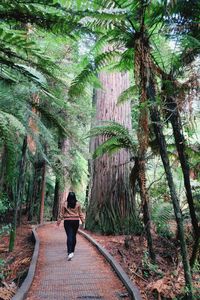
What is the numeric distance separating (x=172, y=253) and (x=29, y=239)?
481 centimetres

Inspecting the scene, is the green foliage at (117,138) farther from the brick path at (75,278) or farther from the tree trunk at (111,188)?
the brick path at (75,278)

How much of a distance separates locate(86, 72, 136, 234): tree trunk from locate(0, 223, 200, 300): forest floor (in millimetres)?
429

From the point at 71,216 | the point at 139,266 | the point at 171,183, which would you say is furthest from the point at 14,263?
the point at 171,183

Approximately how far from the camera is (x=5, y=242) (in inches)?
378

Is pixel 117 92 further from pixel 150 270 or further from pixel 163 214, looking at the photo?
pixel 150 270

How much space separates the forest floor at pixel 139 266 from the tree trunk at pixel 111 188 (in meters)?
0.43

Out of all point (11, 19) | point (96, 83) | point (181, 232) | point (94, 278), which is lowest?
point (94, 278)

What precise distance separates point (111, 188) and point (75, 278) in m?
4.04

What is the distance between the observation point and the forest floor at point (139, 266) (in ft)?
15.2

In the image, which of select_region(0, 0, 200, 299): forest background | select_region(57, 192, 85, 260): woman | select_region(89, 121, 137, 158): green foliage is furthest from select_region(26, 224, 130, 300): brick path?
select_region(89, 121, 137, 158): green foliage

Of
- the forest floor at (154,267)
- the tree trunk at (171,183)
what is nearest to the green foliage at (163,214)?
the forest floor at (154,267)

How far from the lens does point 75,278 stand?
205 inches

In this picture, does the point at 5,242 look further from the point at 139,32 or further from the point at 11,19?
the point at 11,19

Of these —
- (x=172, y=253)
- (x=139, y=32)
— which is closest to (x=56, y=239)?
(x=172, y=253)
